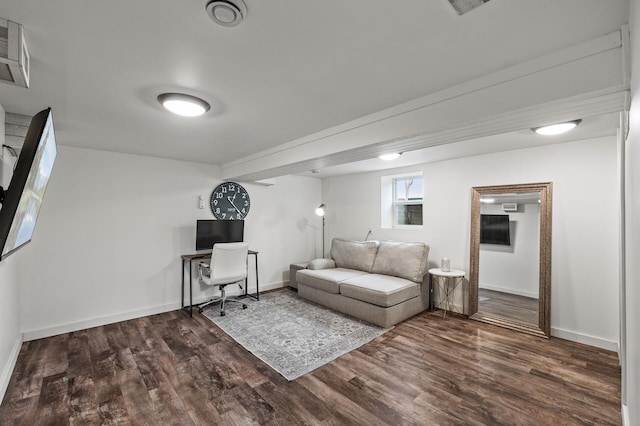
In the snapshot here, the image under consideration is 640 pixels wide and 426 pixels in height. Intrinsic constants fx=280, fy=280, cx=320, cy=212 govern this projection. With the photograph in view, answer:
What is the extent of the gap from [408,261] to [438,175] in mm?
1392

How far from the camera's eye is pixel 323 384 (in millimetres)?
2311

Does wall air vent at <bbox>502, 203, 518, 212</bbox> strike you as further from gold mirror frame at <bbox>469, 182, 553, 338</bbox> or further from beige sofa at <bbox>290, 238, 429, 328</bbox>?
beige sofa at <bbox>290, 238, 429, 328</bbox>

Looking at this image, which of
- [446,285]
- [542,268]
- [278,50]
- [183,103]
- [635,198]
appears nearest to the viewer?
[635,198]

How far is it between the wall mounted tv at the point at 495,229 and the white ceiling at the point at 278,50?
2579 mm

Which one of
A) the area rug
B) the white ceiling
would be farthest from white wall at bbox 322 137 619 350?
the white ceiling

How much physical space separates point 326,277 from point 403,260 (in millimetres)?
1181

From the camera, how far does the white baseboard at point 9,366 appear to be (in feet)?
7.15

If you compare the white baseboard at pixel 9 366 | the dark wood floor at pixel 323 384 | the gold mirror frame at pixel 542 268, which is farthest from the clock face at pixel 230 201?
the gold mirror frame at pixel 542 268

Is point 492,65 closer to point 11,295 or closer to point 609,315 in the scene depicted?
point 609,315

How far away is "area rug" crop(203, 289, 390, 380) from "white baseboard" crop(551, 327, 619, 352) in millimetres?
1951

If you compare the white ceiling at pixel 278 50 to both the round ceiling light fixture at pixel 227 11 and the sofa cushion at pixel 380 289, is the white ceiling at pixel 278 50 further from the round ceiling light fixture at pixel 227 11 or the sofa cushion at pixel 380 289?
the sofa cushion at pixel 380 289

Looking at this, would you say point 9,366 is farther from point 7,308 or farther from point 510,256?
point 510,256

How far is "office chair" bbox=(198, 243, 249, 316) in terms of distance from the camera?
3.86 m

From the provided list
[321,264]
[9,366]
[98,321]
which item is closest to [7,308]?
[9,366]
